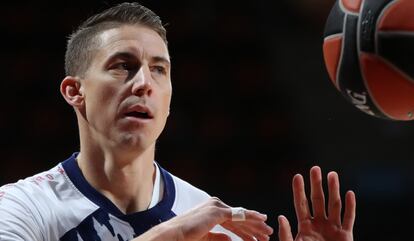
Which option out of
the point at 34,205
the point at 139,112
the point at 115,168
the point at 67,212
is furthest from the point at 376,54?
the point at 34,205

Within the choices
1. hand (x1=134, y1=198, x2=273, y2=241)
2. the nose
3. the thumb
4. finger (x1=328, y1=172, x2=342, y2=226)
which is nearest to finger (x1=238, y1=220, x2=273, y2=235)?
hand (x1=134, y1=198, x2=273, y2=241)

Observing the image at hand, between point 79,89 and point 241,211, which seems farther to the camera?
point 79,89

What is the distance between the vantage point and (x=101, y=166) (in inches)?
148

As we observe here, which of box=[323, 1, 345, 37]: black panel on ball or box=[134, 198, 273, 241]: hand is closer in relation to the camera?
box=[134, 198, 273, 241]: hand

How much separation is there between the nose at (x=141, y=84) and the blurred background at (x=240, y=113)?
4343 millimetres

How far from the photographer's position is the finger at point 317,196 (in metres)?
3.59

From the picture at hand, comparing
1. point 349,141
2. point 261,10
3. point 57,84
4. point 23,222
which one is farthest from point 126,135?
point 261,10

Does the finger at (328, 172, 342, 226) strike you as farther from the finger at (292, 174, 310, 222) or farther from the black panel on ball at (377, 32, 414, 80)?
the black panel on ball at (377, 32, 414, 80)

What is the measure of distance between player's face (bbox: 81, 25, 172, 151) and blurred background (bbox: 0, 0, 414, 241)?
13.8 ft

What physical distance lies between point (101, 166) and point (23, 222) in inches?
22.7

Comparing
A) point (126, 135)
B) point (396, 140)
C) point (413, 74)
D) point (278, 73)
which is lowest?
point (396, 140)

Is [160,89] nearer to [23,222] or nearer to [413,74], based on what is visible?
[23,222]

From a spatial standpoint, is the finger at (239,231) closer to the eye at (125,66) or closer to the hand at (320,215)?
the hand at (320,215)

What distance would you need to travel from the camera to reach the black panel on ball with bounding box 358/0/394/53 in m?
3.22
